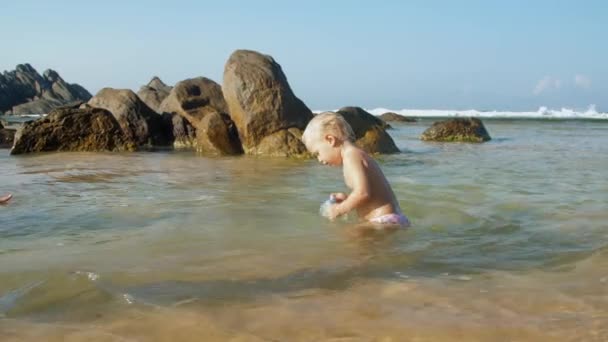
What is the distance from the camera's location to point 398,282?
326cm

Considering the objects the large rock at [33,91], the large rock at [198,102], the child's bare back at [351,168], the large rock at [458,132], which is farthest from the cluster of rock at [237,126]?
the large rock at [33,91]

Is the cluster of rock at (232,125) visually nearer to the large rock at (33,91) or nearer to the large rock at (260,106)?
the large rock at (260,106)

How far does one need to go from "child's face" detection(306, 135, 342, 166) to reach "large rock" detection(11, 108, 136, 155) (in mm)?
9997

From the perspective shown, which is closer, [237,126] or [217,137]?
[217,137]

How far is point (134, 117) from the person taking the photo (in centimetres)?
1566

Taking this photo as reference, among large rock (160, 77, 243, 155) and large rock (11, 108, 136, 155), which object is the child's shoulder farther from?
large rock (11, 108, 136, 155)

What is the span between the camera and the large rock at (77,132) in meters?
13.6

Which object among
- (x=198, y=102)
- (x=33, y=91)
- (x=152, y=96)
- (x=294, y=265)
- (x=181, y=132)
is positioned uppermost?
(x=33, y=91)

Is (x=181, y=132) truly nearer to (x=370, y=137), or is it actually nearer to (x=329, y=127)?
(x=370, y=137)

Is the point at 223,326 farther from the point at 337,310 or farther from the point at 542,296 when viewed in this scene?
the point at 542,296

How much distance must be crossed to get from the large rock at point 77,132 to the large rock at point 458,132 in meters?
8.72

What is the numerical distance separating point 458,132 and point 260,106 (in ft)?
23.9

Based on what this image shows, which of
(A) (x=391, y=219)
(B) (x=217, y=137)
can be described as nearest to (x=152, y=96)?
(B) (x=217, y=137)

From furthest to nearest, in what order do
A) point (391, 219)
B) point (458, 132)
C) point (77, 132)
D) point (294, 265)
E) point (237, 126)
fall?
point (458, 132)
point (77, 132)
point (237, 126)
point (391, 219)
point (294, 265)
